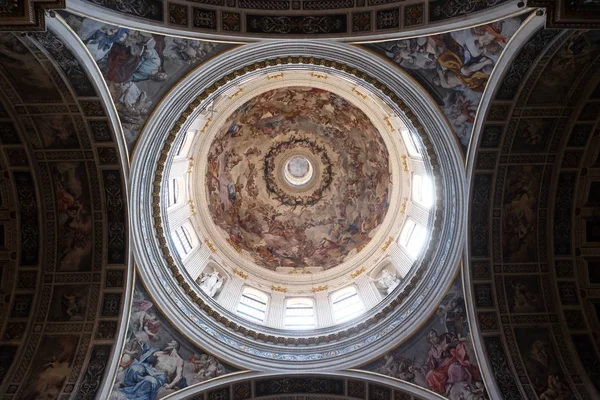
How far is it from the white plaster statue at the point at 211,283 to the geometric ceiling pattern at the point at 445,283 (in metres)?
3.72

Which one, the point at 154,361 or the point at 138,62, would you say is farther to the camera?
the point at 154,361


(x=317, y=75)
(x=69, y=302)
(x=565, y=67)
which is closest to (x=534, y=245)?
(x=565, y=67)

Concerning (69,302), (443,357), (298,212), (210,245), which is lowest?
(443,357)

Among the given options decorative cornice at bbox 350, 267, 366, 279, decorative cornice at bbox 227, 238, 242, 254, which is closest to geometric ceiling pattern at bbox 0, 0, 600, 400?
decorative cornice at bbox 350, 267, 366, 279

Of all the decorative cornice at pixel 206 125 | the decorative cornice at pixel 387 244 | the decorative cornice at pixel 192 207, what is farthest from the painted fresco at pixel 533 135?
the decorative cornice at pixel 192 207

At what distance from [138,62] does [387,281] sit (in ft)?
42.3

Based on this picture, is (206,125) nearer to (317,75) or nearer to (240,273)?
(317,75)

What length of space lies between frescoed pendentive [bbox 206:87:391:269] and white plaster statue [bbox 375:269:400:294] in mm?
2900

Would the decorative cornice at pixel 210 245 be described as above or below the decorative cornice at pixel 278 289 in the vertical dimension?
above

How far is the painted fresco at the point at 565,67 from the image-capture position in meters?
12.2

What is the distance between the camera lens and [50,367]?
51.6ft

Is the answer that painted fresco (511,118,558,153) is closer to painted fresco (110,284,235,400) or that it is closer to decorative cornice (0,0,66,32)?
painted fresco (110,284,235,400)

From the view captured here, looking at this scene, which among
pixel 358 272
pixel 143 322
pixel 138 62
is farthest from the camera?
pixel 358 272

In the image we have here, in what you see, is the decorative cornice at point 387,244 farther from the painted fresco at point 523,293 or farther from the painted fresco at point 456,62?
the painted fresco at point 456,62
